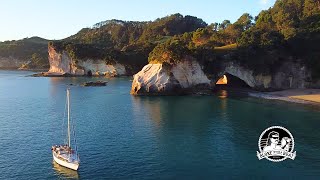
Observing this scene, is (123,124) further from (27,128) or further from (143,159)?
(143,159)

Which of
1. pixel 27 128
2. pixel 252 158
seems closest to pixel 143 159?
pixel 252 158

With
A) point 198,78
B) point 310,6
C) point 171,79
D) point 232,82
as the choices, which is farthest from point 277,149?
point 310,6

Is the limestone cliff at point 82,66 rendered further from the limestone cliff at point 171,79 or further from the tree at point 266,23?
the limestone cliff at point 171,79

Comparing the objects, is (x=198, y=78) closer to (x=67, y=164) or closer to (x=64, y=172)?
(x=67, y=164)

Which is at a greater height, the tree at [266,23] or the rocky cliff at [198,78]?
the tree at [266,23]

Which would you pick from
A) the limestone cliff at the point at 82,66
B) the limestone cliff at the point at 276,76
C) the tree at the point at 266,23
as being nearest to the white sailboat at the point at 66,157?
the limestone cliff at the point at 276,76

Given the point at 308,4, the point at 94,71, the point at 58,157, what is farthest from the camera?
the point at 94,71
